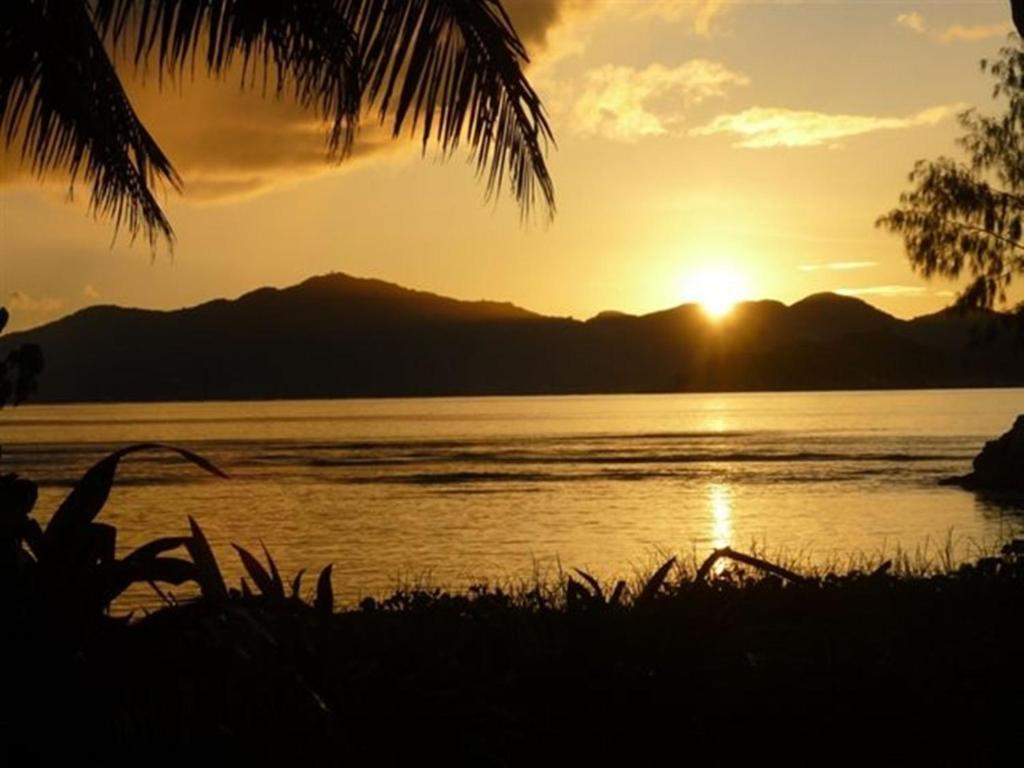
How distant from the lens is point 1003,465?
4925 centimetres

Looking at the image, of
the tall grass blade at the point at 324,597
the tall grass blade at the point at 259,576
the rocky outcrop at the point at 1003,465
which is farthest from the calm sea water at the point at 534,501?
the tall grass blade at the point at 259,576

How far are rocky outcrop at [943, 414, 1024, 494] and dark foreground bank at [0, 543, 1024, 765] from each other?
139 feet

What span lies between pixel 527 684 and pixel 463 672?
300 mm

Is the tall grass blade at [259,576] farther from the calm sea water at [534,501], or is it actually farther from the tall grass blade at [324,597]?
the calm sea water at [534,501]

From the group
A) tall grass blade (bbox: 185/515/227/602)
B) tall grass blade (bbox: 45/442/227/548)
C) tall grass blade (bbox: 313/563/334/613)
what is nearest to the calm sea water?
tall grass blade (bbox: 313/563/334/613)

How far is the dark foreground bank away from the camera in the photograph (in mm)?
4383

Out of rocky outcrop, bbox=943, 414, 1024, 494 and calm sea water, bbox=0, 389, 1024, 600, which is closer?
calm sea water, bbox=0, 389, 1024, 600

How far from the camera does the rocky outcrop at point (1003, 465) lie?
1903 inches

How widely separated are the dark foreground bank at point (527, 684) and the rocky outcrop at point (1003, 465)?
4247 centimetres

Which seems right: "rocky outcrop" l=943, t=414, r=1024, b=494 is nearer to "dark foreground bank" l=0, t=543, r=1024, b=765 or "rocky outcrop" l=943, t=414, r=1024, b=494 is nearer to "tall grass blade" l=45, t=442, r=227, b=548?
"dark foreground bank" l=0, t=543, r=1024, b=765

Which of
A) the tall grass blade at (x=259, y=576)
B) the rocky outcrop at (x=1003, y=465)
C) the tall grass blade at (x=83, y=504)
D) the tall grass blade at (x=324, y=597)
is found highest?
the tall grass blade at (x=83, y=504)

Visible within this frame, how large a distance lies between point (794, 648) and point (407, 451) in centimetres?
8863

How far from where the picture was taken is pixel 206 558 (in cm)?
492

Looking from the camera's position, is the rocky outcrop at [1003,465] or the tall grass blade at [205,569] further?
the rocky outcrop at [1003,465]
